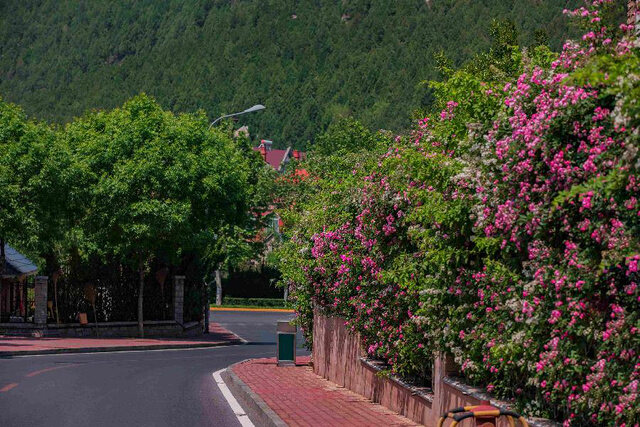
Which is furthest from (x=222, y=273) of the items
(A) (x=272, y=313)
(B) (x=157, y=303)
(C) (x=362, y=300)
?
(C) (x=362, y=300)

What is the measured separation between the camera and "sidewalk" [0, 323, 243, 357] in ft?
100

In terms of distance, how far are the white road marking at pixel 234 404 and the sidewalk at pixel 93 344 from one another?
9179 millimetres

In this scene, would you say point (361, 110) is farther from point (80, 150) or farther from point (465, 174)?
point (465, 174)

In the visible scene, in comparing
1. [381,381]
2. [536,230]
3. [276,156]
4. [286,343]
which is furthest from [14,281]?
[276,156]

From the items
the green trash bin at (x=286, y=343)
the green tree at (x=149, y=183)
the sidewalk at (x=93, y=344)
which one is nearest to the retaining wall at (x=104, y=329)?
the sidewalk at (x=93, y=344)

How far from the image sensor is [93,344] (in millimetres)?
34125

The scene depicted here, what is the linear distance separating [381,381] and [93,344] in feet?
65.7

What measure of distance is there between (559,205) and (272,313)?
199ft

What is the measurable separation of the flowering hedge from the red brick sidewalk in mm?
923

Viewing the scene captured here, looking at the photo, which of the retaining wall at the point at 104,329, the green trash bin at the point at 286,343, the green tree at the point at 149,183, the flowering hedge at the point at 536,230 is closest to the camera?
the flowering hedge at the point at 536,230

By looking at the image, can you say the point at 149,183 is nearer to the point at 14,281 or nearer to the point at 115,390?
the point at 14,281

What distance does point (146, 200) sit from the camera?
124 feet

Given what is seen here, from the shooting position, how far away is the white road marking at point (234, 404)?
575 inches

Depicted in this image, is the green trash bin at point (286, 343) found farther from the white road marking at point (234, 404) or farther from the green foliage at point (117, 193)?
the green foliage at point (117, 193)
